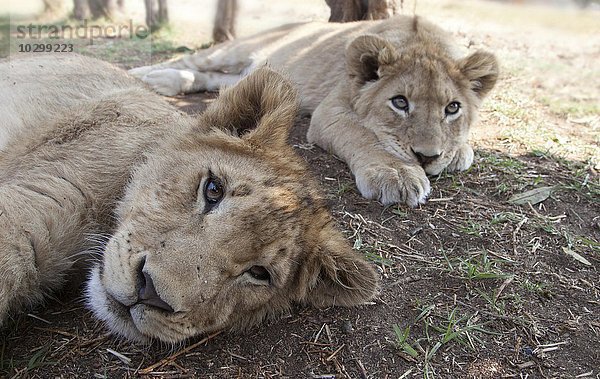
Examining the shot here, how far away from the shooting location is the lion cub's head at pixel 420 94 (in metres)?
4.41

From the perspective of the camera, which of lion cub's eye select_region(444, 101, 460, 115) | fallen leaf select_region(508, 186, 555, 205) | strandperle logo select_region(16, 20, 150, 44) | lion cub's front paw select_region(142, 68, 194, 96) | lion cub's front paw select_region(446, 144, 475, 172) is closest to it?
fallen leaf select_region(508, 186, 555, 205)

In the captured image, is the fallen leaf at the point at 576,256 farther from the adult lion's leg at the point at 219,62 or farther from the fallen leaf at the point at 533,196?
the adult lion's leg at the point at 219,62

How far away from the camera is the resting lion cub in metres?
4.24


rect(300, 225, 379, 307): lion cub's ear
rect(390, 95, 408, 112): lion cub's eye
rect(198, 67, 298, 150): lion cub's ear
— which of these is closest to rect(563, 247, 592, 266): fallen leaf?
rect(300, 225, 379, 307): lion cub's ear

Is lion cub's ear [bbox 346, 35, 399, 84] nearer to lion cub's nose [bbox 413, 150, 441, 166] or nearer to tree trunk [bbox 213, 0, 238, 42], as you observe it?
lion cub's nose [bbox 413, 150, 441, 166]

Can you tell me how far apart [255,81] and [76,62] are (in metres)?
1.81

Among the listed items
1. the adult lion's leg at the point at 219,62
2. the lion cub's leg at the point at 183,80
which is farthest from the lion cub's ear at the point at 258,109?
the adult lion's leg at the point at 219,62

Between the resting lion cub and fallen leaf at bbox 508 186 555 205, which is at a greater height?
the resting lion cub

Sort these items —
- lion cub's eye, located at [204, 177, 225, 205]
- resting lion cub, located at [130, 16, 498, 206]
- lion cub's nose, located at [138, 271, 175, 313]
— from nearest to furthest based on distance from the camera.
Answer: lion cub's nose, located at [138, 271, 175, 313] < lion cub's eye, located at [204, 177, 225, 205] < resting lion cub, located at [130, 16, 498, 206]

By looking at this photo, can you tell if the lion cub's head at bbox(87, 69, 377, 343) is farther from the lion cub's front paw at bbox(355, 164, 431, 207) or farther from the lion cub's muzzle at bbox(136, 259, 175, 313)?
the lion cub's front paw at bbox(355, 164, 431, 207)

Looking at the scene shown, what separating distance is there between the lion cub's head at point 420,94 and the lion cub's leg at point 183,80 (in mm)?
1867

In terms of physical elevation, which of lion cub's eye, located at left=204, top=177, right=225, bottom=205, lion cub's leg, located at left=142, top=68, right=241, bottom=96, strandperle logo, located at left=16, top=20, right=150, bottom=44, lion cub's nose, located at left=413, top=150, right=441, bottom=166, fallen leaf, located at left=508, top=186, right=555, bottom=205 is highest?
lion cub's eye, located at left=204, top=177, right=225, bottom=205

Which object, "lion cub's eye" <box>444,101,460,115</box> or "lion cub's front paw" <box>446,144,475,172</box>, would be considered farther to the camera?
"lion cub's eye" <box>444,101,460,115</box>

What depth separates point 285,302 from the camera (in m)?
2.68
